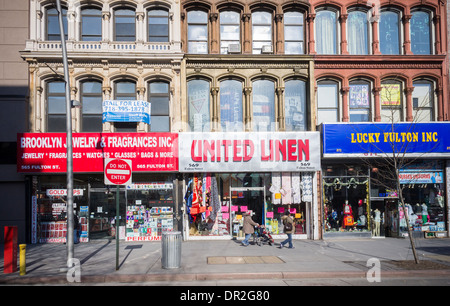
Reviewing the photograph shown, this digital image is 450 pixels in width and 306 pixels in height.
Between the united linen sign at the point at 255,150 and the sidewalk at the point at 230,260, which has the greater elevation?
the united linen sign at the point at 255,150

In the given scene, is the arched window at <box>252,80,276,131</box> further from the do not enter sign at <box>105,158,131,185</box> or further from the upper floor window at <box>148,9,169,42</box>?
the do not enter sign at <box>105,158,131,185</box>

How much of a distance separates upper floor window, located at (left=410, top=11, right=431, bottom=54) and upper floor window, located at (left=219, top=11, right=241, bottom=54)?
29.4ft

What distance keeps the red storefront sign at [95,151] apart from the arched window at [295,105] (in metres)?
5.73

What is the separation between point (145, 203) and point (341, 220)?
953 centimetres

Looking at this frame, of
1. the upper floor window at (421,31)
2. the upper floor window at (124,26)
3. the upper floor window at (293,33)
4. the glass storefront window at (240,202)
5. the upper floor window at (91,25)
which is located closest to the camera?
the glass storefront window at (240,202)

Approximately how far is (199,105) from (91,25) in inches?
256

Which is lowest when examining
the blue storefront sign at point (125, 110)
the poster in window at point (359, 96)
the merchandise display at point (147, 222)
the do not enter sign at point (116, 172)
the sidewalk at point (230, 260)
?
the sidewalk at point (230, 260)

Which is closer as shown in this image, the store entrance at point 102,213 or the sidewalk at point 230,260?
the sidewalk at point 230,260

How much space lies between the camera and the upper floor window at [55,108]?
1681cm

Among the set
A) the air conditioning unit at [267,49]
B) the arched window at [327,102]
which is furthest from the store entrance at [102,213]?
the arched window at [327,102]

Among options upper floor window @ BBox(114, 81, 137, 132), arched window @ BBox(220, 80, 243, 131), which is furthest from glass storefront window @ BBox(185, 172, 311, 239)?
upper floor window @ BBox(114, 81, 137, 132)

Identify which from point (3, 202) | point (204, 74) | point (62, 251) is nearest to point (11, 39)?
point (3, 202)

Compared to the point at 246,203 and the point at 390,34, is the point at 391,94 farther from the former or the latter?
the point at 246,203

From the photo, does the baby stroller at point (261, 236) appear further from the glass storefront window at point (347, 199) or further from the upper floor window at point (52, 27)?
the upper floor window at point (52, 27)
